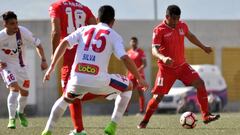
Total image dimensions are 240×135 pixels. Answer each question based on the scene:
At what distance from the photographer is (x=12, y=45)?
13.9 m

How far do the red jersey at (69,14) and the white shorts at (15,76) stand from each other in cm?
343

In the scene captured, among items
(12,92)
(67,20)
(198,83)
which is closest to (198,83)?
(198,83)

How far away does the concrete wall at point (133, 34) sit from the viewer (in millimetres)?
30750

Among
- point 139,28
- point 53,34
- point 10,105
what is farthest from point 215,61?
point 53,34

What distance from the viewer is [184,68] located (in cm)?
1307

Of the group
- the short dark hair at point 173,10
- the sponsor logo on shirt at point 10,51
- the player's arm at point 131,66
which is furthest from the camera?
the sponsor logo on shirt at point 10,51

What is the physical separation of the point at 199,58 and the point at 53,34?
23390 mm

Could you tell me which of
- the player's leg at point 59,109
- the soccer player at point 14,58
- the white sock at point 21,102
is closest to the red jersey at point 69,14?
the player's leg at point 59,109

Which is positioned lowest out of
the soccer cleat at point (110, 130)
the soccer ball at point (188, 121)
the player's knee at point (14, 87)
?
the soccer ball at point (188, 121)

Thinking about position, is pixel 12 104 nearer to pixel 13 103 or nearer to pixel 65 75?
pixel 13 103

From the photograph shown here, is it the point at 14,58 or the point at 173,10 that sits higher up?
the point at 173,10

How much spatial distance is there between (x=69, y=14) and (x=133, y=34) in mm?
22240

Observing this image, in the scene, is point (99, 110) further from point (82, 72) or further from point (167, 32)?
point (82, 72)

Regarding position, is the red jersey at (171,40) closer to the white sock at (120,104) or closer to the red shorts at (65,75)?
the red shorts at (65,75)
